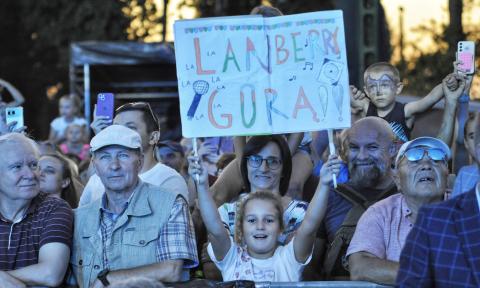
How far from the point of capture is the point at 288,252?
269 inches

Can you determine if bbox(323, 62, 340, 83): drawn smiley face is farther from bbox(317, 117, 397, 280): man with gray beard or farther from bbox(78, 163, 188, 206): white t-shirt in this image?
bbox(78, 163, 188, 206): white t-shirt

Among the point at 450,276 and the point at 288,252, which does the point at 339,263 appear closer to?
the point at 288,252

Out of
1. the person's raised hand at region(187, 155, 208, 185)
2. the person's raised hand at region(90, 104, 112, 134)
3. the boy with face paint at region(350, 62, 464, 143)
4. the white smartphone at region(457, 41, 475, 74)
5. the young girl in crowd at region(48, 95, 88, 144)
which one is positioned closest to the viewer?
the person's raised hand at region(187, 155, 208, 185)

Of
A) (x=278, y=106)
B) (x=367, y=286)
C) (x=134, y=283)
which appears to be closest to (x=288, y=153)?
(x=278, y=106)

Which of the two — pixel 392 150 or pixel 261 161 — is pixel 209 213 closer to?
pixel 261 161

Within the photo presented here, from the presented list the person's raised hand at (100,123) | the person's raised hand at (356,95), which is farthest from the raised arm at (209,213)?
the person's raised hand at (356,95)

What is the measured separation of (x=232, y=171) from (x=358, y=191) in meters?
0.98

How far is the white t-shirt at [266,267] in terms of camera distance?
6785 millimetres

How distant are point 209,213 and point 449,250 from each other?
1723 mm

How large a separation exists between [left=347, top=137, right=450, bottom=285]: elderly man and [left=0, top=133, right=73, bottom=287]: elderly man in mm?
1643

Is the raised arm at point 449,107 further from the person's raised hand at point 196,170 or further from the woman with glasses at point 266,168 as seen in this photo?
the person's raised hand at point 196,170

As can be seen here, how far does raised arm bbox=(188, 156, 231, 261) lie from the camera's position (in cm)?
665

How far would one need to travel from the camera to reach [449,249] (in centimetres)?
541

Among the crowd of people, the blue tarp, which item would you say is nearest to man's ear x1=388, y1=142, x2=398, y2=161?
the crowd of people
